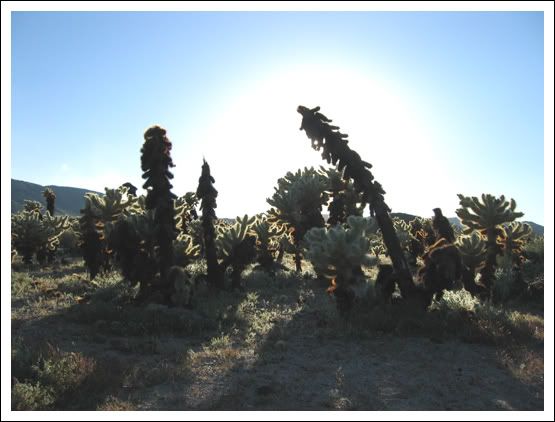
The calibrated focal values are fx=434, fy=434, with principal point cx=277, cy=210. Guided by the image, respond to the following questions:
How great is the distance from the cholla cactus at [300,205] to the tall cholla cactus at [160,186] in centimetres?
633

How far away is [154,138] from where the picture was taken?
13.5 meters

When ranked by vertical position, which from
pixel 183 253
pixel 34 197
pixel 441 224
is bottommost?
pixel 183 253

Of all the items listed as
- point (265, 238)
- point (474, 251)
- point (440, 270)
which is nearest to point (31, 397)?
point (440, 270)

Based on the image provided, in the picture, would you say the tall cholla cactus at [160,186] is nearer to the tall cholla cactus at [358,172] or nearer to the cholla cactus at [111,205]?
the cholla cactus at [111,205]

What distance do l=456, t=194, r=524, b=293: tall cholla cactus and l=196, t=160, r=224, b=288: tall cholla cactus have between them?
29.8 feet

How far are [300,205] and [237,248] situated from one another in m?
3.84

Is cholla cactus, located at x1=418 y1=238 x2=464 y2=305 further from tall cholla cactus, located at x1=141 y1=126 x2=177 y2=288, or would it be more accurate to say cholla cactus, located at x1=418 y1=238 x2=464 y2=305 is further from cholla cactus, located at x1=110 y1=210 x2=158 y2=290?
cholla cactus, located at x1=110 y1=210 x2=158 y2=290

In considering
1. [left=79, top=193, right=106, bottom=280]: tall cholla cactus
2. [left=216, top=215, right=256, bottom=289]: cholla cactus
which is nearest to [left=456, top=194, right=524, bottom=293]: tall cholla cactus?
[left=216, top=215, right=256, bottom=289]: cholla cactus

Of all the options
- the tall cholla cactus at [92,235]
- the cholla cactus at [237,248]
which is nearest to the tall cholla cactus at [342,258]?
the cholla cactus at [237,248]

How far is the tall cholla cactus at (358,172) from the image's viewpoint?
12.9 meters

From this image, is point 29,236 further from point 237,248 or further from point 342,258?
point 342,258

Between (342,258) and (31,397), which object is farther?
(342,258)

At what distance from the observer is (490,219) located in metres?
14.2

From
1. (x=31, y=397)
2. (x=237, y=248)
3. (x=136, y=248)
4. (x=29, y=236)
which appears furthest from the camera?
(x=29, y=236)
